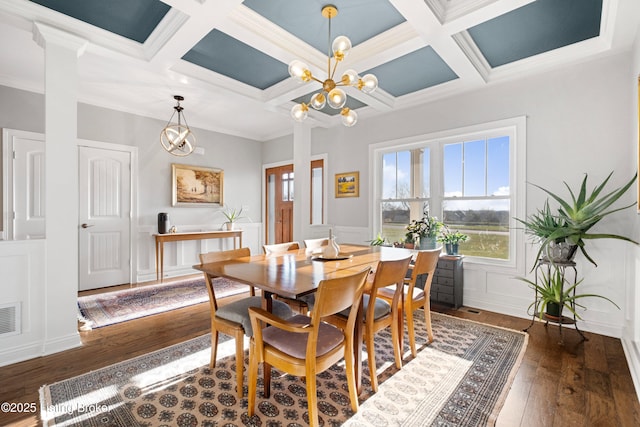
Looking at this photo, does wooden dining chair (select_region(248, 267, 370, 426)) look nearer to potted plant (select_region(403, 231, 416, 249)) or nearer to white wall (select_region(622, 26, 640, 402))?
white wall (select_region(622, 26, 640, 402))

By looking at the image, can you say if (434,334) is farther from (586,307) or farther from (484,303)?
(586,307)

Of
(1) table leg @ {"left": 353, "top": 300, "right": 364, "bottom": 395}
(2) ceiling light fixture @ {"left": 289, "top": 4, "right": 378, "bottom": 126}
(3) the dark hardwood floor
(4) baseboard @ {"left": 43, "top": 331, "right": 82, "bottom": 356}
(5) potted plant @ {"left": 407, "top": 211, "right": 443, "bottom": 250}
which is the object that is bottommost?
(3) the dark hardwood floor

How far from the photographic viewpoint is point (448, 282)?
363 cm

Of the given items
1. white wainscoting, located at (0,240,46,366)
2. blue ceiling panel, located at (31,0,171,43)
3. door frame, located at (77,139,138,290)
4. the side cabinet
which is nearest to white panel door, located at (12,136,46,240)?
door frame, located at (77,139,138,290)

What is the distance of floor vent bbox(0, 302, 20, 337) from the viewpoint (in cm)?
235

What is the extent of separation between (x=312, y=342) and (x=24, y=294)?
2544 mm

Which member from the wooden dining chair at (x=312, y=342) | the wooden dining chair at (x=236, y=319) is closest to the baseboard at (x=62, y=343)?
the wooden dining chair at (x=236, y=319)

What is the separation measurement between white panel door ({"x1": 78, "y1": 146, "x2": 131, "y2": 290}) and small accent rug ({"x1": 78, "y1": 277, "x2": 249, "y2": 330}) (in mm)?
492

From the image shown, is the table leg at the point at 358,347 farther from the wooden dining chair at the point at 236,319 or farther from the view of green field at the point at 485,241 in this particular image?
the view of green field at the point at 485,241

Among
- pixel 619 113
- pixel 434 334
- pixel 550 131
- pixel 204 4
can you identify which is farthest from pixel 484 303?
pixel 204 4

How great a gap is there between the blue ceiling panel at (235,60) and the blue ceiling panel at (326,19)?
528mm

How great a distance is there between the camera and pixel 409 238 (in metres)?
3.95

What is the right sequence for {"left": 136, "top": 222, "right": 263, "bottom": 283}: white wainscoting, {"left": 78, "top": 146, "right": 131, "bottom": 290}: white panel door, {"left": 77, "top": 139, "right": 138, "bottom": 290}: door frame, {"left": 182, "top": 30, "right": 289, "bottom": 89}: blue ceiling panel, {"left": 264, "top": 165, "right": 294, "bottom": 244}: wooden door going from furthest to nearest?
{"left": 264, "top": 165, "right": 294, "bottom": 244}: wooden door → {"left": 136, "top": 222, "right": 263, "bottom": 283}: white wainscoting → {"left": 77, "top": 139, "right": 138, "bottom": 290}: door frame → {"left": 78, "top": 146, "right": 131, "bottom": 290}: white panel door → {"left": 182, "top": 30, "right": 289, "bottom": 89}: blue ceiling panel

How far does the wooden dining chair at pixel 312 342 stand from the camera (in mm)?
1508
